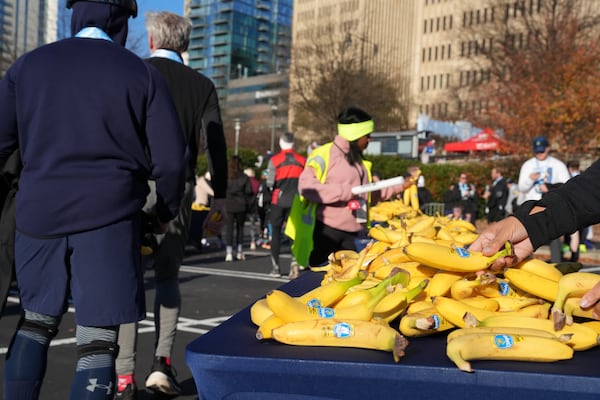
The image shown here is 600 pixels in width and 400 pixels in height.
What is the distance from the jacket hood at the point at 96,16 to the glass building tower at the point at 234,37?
16908cm

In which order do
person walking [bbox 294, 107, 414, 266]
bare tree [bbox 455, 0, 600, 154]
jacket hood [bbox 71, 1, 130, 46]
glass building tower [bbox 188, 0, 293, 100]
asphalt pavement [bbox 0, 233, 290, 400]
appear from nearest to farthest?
jacket hood [bbox 71, 1, 130, 46]
asphalt pavement [bbox 0, 233, 290, 400]
person walking [bbox 294, 107, 414, 266]
bare tree [bbox 455, 0, 600, 154]
glass building tower [bbox 188, 0, 293, 100]

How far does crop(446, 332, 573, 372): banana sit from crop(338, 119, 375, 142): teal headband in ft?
13.6

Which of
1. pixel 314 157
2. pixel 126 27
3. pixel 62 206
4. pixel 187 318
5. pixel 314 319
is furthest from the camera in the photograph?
pixel 187 318

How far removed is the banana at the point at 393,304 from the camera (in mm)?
2270

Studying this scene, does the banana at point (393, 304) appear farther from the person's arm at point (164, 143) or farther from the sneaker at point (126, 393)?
the sneaker at point (126, 393)

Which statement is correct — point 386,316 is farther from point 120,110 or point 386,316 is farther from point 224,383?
point 120,110

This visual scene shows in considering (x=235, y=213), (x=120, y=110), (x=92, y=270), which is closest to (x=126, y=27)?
(x=120, y=110)

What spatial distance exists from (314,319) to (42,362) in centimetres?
127

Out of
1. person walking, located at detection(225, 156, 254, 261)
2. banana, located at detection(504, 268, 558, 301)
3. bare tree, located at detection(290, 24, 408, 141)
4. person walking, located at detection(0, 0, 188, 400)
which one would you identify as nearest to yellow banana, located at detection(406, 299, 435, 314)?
banana, located at detection(504, 268, 558, 301)

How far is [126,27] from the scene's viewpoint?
3199 mm

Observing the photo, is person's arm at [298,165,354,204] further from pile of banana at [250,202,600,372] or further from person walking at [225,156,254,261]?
person walking at [225,156,254,261]

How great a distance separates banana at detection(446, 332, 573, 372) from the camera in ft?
6.13

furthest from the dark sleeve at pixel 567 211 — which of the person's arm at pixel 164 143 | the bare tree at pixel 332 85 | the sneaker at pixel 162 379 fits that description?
the bare tree at pixel 332 85

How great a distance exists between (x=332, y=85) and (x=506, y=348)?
44.2 meters
